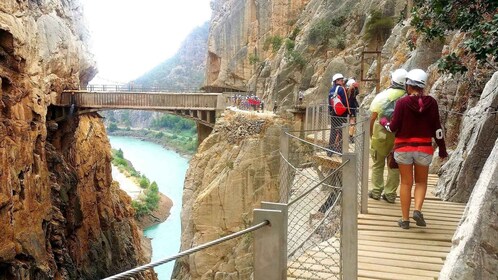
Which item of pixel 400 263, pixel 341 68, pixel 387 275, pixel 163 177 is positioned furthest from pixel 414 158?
pixel 163 177

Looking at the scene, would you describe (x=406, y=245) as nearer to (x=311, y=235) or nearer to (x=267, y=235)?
(x=311, y=235)

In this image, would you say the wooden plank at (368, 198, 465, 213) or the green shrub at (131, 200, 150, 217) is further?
the green shrub at (131, 200, 150, 217)

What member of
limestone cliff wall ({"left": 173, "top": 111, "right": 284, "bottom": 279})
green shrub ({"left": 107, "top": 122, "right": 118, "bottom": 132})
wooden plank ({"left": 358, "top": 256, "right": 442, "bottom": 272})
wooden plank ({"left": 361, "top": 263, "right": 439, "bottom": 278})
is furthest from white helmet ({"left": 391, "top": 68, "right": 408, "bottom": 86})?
green shrub ({"left": 107, "top": 122, "right": 118, "bottom": 132})

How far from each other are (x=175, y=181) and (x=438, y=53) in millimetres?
→ 55909

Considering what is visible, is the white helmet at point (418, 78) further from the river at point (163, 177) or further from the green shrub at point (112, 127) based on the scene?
the green shrub at point (112, 127)

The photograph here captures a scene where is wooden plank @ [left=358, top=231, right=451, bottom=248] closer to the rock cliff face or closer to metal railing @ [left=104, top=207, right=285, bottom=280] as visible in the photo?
metal railing @ [left=104, top=207, right=285, bottom=280]

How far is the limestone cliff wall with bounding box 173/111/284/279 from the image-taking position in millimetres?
15758

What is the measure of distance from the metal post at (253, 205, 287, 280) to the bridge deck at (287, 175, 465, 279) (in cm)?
112

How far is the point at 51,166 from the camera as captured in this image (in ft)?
68.9

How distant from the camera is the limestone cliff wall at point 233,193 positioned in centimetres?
1576

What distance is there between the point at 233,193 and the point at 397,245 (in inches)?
458

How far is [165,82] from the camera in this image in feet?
388

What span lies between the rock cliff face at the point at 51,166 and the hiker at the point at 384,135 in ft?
37.3

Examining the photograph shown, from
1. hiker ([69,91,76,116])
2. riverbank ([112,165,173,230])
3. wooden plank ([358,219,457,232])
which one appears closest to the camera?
wooden plank ([358,219,457,232])
